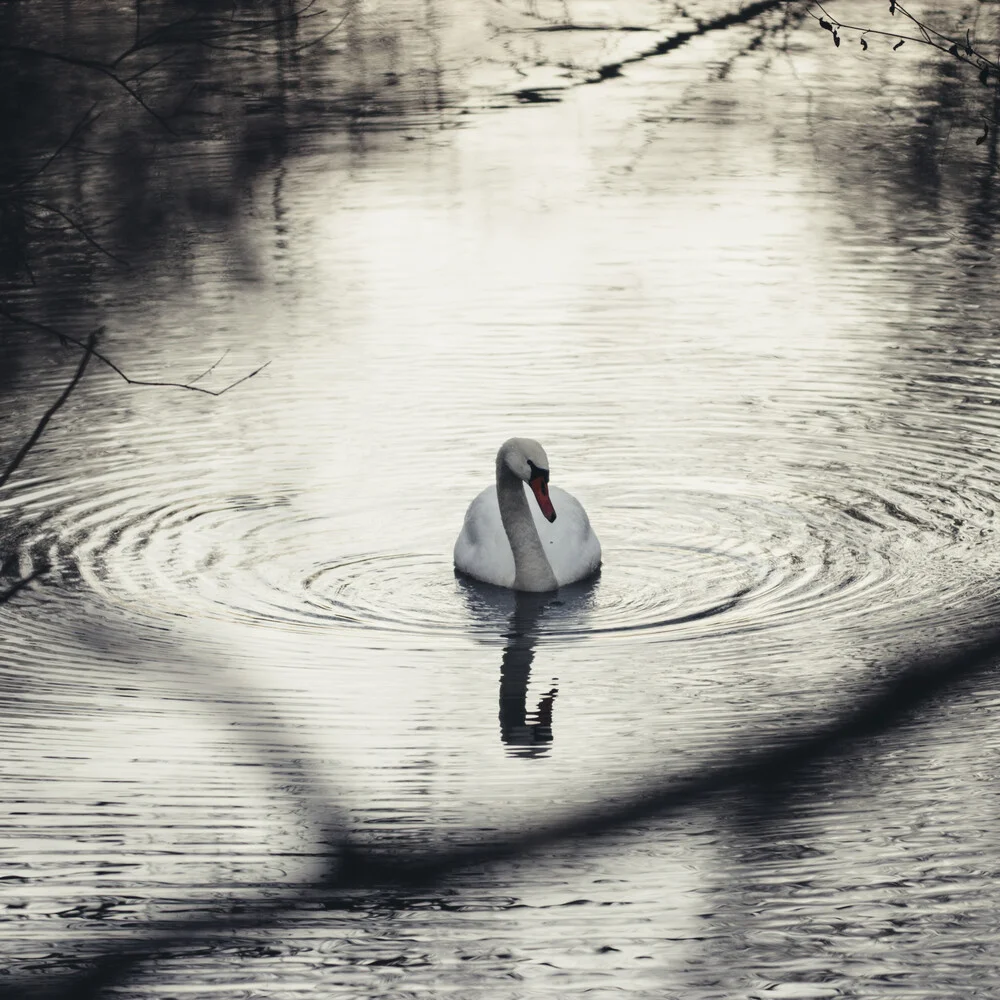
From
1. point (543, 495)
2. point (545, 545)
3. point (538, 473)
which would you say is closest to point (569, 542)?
point (545, 545)

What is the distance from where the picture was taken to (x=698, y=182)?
19359 mm

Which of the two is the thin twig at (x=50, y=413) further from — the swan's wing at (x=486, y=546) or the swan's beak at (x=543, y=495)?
the swan's wing at (x=486, y=546)

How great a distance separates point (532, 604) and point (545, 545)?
361mm

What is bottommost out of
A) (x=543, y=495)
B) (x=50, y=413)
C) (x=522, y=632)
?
(x=522, y=632)

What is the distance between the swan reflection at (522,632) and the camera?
25.7ft

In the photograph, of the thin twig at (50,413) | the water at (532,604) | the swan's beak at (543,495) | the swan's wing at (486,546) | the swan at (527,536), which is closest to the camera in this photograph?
the thin twig at (50,413)

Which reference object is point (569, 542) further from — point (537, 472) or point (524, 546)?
point (537, 472)

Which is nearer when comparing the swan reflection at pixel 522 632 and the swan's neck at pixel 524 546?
the swan reflection at pixel 522 632

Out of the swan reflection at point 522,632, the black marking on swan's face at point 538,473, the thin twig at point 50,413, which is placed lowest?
the swan reflection at point 522,632

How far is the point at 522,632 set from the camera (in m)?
9.52

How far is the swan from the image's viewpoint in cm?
1012

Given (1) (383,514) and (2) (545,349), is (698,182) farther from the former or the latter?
(1) (383,514)

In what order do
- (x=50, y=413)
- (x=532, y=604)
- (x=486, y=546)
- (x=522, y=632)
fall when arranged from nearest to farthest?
(x=50, y=413)
(x=522, y=632)
(x=532, y=604)
(x=486, y=546)

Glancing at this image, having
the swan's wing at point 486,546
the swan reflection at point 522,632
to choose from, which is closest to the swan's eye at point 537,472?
the swan's wing at point 486,546
